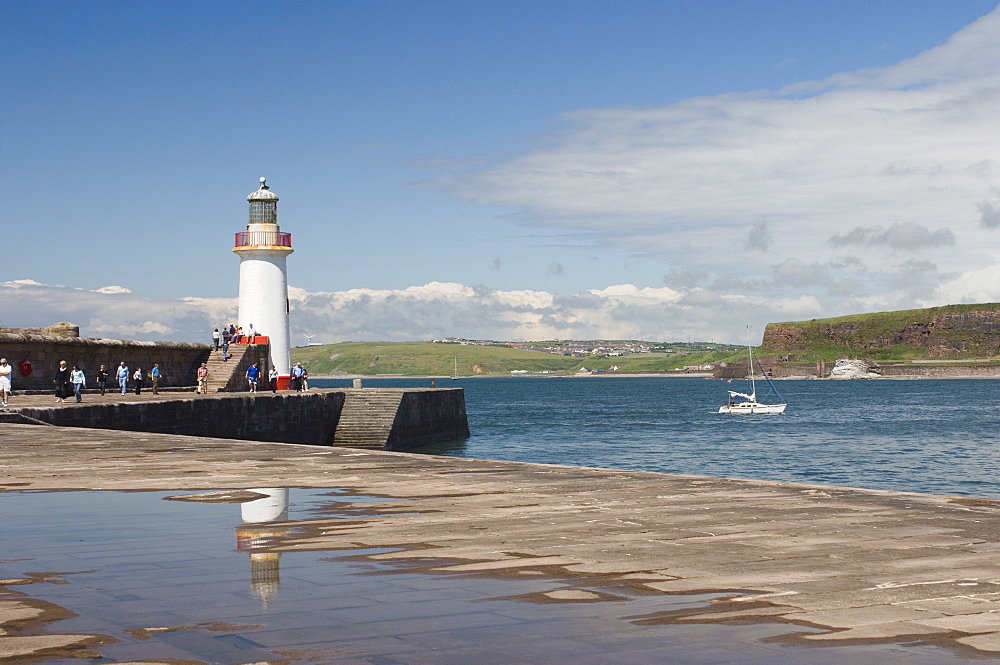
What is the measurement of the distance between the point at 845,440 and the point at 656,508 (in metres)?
43.8

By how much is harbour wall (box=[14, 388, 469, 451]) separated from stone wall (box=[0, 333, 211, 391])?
14.7 ft

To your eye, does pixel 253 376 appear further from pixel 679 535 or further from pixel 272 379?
pixel 679 535

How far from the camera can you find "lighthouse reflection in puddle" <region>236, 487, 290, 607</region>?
5.61 m

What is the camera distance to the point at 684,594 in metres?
5.21

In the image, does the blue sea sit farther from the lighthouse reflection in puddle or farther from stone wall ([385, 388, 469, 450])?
the lighthouse reflection in puddle

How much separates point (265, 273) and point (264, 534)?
37.0 meters

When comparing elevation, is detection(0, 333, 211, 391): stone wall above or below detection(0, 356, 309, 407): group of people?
above

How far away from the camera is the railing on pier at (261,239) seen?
4303 cm

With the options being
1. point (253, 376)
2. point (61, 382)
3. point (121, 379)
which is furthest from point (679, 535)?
point (253, 376)

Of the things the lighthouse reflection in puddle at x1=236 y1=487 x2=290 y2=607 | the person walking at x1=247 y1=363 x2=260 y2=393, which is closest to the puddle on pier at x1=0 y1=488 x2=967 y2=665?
the lighthouse reflection in puddle at x1=236 y1=487 x2=290 y2=607

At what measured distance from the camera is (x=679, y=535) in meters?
7.11

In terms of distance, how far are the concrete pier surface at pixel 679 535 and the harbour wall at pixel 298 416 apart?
1174cm

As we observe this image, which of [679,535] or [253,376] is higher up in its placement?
[253,376]

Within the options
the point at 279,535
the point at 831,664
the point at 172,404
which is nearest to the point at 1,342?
the point at 172,404
